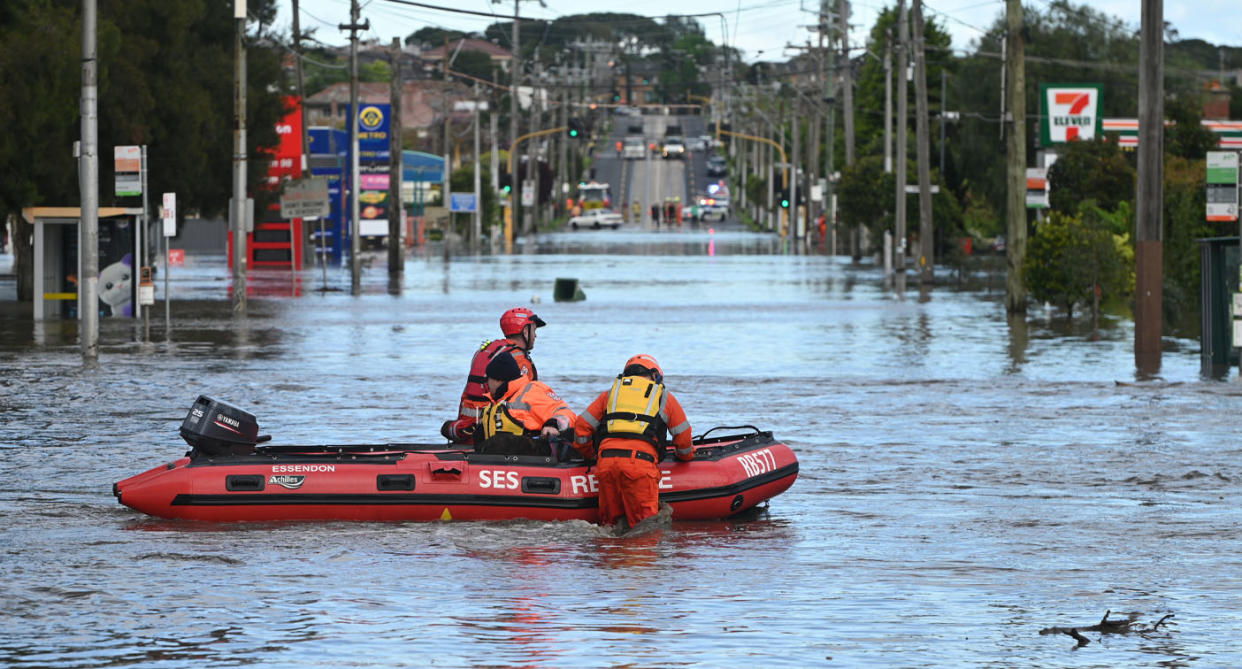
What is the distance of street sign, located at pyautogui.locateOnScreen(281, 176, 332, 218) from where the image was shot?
51000 mm

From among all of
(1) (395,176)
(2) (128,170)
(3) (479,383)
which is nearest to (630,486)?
(3) (479,383)

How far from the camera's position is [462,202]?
105m

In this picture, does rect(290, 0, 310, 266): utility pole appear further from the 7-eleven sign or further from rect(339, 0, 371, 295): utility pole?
the 7-eleven sign

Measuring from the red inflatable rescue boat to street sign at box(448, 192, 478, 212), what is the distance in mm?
88598

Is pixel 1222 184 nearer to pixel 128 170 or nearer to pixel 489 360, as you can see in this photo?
pixel 489 360

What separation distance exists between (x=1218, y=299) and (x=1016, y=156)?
581 inches

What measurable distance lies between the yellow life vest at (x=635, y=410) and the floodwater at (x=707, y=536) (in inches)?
28.8

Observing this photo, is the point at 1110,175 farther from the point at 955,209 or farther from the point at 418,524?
the point at 418,524

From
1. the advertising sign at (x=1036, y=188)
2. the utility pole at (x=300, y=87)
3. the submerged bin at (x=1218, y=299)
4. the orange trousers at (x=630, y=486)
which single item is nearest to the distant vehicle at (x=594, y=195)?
Answer: the utility pole at (x=300, y=87)

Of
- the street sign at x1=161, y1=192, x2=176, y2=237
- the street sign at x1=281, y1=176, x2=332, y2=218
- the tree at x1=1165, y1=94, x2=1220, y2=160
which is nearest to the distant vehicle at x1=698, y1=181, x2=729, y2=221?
the tree at x1=1165, y1=94, x2=1220, y2=160

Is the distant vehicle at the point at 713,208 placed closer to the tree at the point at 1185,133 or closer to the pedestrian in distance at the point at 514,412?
the tree at the point at 1185,133

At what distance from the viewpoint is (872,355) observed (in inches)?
1220

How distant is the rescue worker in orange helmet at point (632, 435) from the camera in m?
13.4

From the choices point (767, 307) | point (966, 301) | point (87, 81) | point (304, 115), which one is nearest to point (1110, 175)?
point (966, 301)
